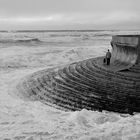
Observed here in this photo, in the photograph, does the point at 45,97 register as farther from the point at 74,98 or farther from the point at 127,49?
the point at 127,49

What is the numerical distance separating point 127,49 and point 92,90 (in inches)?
127

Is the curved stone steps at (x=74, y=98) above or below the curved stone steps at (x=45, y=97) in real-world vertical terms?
above

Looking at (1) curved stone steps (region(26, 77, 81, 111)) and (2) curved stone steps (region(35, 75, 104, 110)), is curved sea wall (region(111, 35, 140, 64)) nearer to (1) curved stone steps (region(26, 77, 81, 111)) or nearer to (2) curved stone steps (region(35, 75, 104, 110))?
(2) curved stone steps (region(35, 75, 104, 110))

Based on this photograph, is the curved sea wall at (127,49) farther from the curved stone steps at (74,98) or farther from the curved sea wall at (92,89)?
the curved stone steps at (74,98)

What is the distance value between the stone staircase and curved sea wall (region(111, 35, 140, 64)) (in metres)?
0.57

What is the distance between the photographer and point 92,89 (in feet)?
30.8

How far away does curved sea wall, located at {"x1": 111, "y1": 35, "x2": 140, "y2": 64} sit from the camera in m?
10.5

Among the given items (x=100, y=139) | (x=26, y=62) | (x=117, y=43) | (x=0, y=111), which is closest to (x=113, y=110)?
(x=100, y=139)

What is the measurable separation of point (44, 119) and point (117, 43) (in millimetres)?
5919

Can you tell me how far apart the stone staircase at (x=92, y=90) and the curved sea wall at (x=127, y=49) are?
57cm

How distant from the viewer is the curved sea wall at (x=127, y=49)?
10547 millimetres

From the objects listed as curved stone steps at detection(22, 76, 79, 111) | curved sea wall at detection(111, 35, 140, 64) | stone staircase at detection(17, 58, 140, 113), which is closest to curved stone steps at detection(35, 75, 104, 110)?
stone staircase at detection(17, 58, 140, 113)

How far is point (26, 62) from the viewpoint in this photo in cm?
2172

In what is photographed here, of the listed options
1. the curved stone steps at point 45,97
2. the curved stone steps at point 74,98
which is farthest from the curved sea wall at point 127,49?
the curved stone steps at point 45,97
